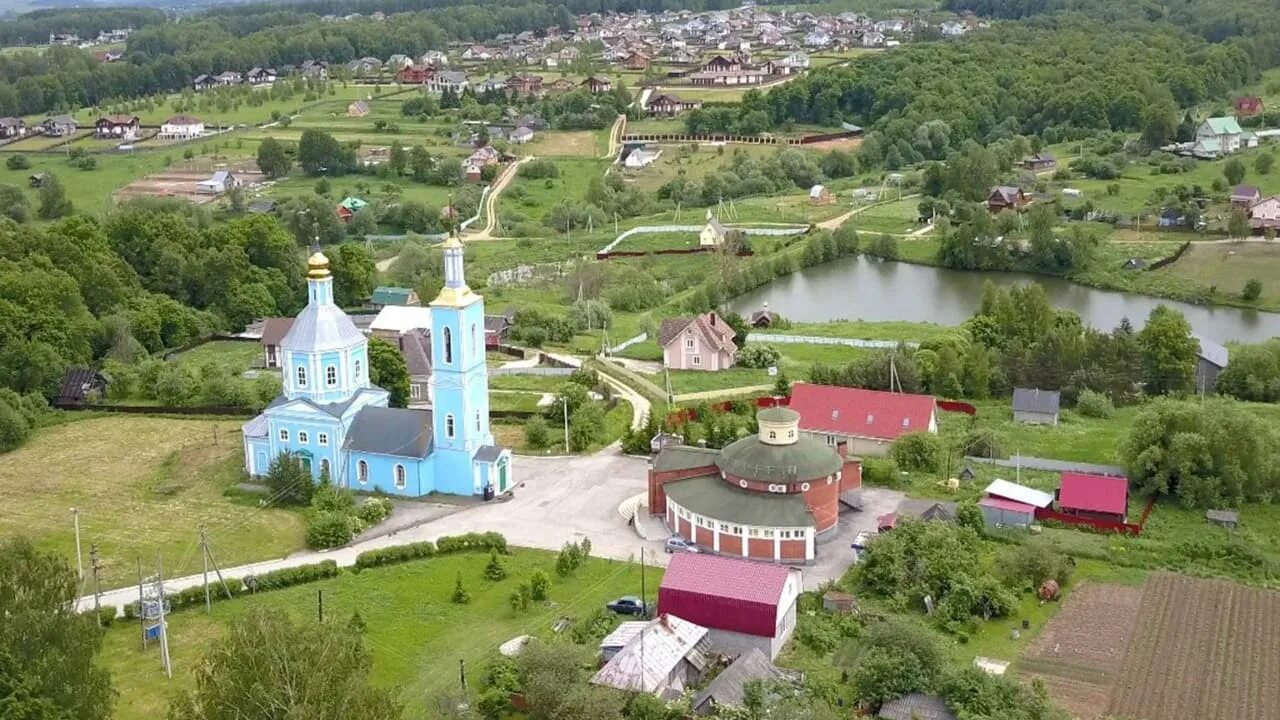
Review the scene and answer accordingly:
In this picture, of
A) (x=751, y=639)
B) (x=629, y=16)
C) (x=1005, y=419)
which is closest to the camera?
(x=751, y=639)

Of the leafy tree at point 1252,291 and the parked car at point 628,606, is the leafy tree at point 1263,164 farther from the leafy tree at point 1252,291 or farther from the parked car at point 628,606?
the parked car at point 628,606

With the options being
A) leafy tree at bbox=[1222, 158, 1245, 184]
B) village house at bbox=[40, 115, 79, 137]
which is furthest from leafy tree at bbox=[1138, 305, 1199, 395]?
A: village house at bbox=[40, 115, 79, 137]

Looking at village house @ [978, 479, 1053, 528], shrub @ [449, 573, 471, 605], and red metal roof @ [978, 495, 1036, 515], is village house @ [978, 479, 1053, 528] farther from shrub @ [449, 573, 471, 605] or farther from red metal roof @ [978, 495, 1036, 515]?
shrub @ [449, 573, 471, 605]

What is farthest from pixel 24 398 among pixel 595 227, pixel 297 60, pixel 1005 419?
pixel 297 60

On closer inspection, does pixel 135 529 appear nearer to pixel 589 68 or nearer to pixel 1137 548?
pixel 1137 548

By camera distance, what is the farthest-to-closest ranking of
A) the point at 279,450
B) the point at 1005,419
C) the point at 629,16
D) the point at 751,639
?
1. the point at 629,16
2. the point at 1005,419
3. the point at 279,450
4. the point at 751,639

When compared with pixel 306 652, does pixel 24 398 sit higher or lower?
lower

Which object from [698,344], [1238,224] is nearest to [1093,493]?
[698,344]
